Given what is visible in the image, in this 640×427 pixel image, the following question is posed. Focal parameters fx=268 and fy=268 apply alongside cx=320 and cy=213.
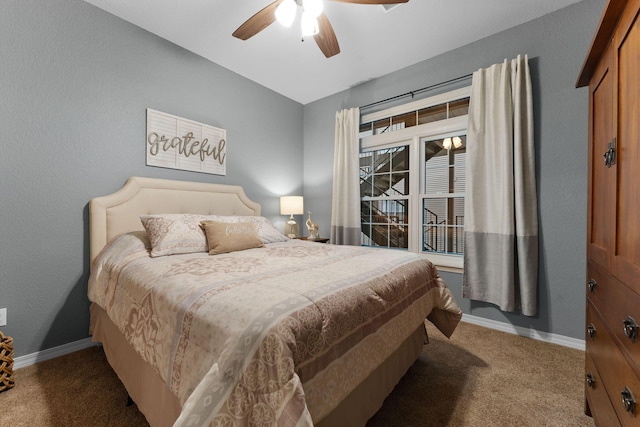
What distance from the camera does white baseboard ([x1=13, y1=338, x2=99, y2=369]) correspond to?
1.86 meters

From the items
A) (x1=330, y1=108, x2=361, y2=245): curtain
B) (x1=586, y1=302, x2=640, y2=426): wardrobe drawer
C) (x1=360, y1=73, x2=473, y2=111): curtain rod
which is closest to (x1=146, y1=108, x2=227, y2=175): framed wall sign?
(x1=330, y1=108, x2=361, y2=245): curtain

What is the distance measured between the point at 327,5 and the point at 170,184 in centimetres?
209

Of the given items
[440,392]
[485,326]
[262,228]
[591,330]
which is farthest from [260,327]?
[485,326]

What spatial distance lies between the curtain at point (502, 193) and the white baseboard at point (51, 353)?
10.9 ft

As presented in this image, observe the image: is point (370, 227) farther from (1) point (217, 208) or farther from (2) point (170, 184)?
(2) point (170, 184)

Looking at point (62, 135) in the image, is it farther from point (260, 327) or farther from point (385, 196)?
point (385, 196)

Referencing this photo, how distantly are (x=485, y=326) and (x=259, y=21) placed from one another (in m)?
3.26

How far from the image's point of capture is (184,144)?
2.73 m

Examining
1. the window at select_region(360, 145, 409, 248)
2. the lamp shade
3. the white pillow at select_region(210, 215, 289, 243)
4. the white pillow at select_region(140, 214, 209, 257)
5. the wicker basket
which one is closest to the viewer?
the wicker basket

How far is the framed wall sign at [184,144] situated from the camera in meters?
2.53

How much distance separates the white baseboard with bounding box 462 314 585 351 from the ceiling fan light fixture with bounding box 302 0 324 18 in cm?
293

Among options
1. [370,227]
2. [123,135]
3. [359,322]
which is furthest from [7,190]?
[370,227]

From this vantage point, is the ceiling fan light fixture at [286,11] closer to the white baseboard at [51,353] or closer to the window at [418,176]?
the window at [418,176]

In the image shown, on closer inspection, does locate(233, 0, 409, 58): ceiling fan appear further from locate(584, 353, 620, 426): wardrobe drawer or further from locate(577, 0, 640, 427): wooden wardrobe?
locate(584, 353, 620, 426): wardrobe drawer
